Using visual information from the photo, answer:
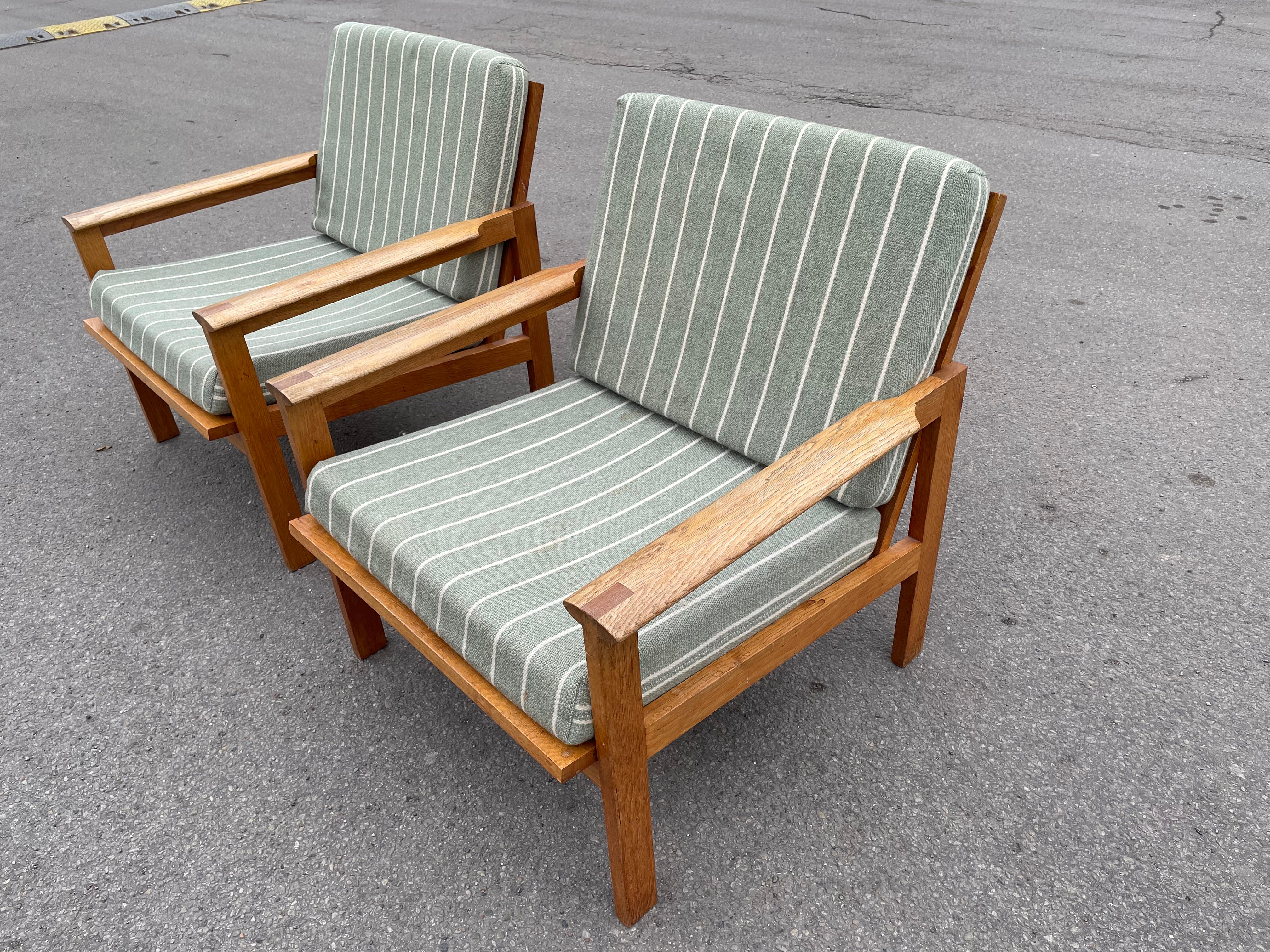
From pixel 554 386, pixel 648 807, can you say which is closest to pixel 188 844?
→ pixel 648 807

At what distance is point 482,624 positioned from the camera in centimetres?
143

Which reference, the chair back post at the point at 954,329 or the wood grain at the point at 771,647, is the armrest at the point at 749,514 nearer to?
the chair back post at the point at 954,329

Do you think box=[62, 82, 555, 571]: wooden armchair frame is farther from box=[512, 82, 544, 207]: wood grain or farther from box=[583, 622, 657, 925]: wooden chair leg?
box=[583, 622, 657, 925]: wooden chair leg

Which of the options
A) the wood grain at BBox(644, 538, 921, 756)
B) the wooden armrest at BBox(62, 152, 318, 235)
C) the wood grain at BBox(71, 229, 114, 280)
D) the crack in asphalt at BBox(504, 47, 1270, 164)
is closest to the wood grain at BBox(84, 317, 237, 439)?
the wood grain at BBox(71, 229, 114, 280)

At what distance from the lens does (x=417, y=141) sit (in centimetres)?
251

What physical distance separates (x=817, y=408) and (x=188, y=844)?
136cm

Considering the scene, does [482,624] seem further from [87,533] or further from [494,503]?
[87,533]

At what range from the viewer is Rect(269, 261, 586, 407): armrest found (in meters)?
1.77

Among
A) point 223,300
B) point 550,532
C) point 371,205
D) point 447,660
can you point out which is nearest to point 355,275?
point 223,300

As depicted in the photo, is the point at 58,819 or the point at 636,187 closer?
the point at 58,819

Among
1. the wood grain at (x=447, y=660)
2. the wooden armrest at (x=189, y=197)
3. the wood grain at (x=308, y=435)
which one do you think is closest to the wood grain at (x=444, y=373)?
the wood grain at (x=308, y=435)

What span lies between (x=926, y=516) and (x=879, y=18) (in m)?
6.27

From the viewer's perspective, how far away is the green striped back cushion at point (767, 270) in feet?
5.05

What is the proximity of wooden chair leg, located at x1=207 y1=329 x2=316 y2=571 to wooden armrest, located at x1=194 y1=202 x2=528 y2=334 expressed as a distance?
0.15 ft
